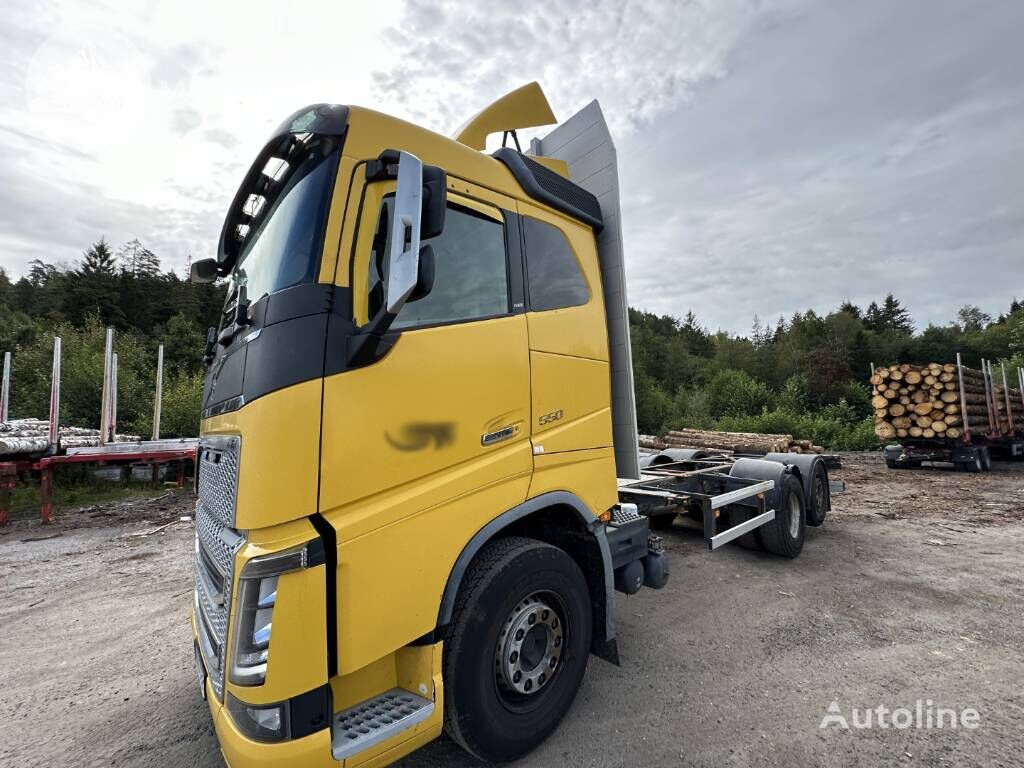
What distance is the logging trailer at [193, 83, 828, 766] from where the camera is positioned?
1791mm

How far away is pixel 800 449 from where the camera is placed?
1419cm

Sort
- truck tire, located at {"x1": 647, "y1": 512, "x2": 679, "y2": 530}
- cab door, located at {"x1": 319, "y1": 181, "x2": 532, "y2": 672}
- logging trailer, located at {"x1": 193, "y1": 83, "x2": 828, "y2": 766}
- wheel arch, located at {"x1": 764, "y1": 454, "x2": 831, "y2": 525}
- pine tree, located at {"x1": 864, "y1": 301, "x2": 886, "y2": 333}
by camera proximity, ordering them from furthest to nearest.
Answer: pine tree, located at {"x1": 864, "y1": 301, "x2": 886, "y2": 333}, truck tire, located at {"x1": 647, "y1": 512, "x2": 679, "y2": 530}, wheel arch, located at {"x1": 764, "y1": 454, "x2": 831, "y2": 525}, cab door, located at {"x1": 319, "y1": 181, "x2": 532, "y2": 672}, logging trailer, located at {"x1": 193, "y1": 83, "x2": 828, "y2": 766}

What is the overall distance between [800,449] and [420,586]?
590 inches

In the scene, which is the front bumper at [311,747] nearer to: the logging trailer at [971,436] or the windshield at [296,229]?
the windshield at [296,229]

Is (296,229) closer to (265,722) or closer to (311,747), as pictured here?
(265,722)

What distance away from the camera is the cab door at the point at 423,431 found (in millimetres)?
1906

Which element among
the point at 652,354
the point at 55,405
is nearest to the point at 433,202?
the point at 55,405

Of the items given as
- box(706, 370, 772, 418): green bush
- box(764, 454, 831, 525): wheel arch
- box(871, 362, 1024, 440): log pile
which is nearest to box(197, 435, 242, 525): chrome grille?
box(764, 454, 831, 525): wheel arch

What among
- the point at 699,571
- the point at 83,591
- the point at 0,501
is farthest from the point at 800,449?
the point at 0,501

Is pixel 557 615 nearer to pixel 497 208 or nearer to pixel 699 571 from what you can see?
pixel 497 208

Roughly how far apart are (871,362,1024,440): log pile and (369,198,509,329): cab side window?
49.7 feet

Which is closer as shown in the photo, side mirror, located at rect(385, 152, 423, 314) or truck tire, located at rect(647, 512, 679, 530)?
side mirror, located at rect(385, 152, 423, 314)

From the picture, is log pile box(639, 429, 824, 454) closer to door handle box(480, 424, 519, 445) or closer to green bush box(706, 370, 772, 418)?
green bush box(706, 370, 772, 418)

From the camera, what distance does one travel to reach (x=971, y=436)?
12945 millimetres
